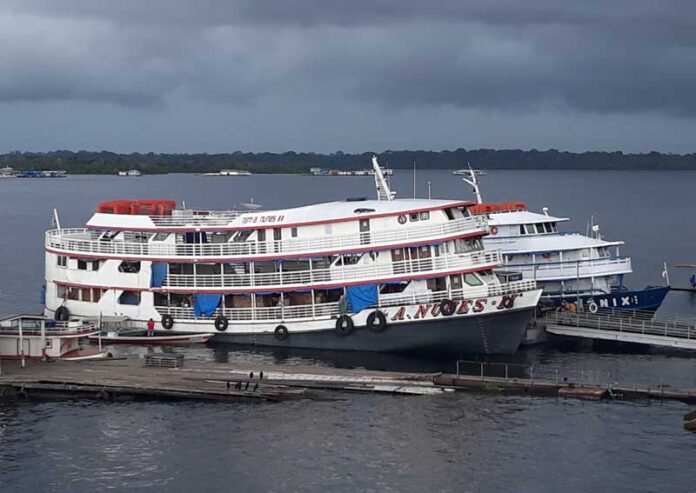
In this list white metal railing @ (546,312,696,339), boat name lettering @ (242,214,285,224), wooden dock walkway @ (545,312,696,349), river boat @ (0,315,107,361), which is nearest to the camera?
river boat @ (0,315,107,361)

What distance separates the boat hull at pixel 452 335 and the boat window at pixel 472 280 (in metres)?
1.91

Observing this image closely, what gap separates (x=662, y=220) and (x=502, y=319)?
398 feet

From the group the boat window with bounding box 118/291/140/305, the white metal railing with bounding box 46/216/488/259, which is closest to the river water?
the white metal railing with bounding box 46/216/488/259

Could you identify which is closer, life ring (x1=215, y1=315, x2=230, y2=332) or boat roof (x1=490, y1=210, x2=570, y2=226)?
life ring (x1=215, y1=315, x2=230, y2=332)

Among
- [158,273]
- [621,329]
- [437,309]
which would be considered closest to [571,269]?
[621,329]

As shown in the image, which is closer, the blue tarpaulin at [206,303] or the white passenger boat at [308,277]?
the white passenger boat at [308,277]

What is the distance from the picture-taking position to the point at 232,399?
1789 inches

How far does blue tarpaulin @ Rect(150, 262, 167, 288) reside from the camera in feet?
189

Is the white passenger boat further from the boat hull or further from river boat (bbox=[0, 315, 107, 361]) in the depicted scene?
river boat (bbox=[0, 315, 107, 361])

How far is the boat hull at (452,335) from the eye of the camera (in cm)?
5253

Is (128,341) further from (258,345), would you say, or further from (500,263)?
(500,263)

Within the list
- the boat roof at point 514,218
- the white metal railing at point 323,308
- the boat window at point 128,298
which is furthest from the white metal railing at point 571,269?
the boat window at point 128,298

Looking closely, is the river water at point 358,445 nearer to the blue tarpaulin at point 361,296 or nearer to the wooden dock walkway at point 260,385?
the wooden dock walkway at point 260,385

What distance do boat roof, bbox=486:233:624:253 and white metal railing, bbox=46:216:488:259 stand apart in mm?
9475
